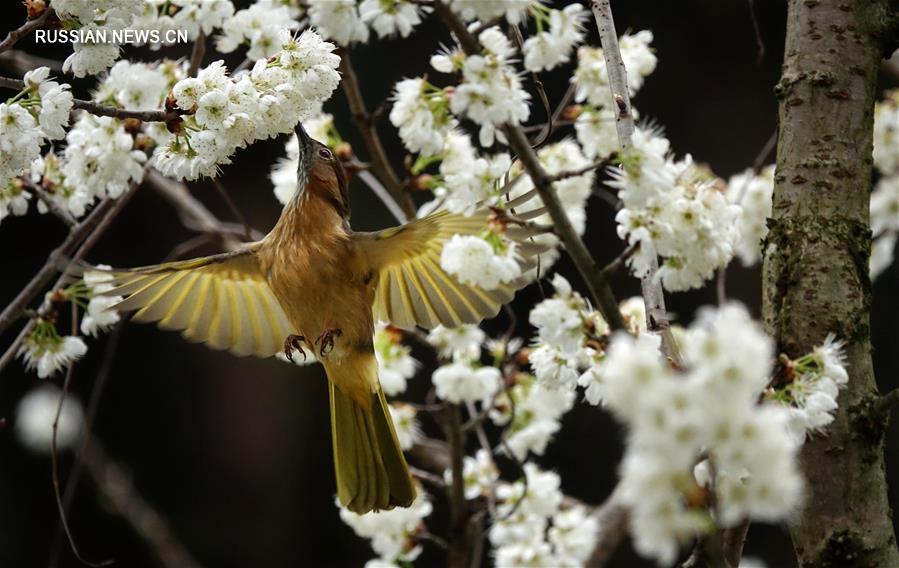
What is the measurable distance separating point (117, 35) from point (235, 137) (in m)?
0.30

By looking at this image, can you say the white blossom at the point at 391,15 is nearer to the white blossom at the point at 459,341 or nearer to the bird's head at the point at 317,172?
the bird's head at the point at 317,172

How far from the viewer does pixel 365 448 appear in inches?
85.6

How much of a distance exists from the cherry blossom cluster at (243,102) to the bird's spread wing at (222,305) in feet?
2.17

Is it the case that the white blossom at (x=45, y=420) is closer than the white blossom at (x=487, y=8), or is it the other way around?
the white blossom at (x=487, y=8)

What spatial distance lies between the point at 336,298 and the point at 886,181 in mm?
1578

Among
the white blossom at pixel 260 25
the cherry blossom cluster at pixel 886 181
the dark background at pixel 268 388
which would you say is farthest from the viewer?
the dark background at pixel 268 388

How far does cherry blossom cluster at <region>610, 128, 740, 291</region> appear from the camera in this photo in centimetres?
137

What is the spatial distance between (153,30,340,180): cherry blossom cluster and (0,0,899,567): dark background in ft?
9.51

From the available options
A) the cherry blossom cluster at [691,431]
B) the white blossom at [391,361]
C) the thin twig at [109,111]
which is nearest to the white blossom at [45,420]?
the white blossom at [391,361]

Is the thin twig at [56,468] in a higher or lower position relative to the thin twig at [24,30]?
lower

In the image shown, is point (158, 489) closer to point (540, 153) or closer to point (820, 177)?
point (540, 153)

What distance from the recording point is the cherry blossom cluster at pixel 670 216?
1.37m

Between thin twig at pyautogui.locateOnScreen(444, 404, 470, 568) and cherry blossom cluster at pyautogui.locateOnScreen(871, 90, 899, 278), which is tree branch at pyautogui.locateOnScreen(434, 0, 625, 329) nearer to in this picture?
thin twig at pyautogui.locateOnScreen(444, 404, 470, 568)

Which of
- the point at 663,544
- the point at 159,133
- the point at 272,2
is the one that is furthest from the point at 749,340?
the point at 272,2
